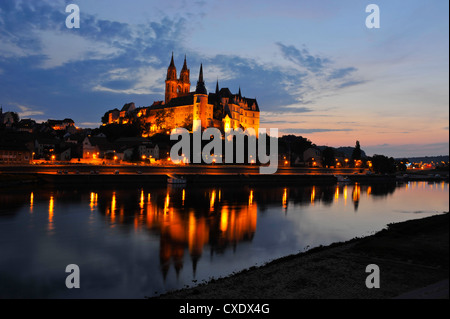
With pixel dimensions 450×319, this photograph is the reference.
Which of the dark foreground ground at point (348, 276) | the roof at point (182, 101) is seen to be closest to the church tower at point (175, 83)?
the roof at point (182, 101)

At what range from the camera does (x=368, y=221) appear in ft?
101

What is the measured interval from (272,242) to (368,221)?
13569 millimetres

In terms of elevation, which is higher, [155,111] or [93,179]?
[155,111]

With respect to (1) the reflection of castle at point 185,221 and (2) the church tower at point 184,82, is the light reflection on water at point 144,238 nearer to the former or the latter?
(1) the reflection of castle at point 185,221

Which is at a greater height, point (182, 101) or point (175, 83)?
point (175, 83)

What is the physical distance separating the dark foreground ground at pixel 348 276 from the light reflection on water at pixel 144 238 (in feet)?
7.11

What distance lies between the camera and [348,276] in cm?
1198

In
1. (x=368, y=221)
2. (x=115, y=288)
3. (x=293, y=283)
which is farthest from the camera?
(x=368, y=221)

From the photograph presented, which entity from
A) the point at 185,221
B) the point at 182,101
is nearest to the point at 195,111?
the point at 182,101

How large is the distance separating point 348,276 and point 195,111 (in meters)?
119

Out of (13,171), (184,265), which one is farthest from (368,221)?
(13,171)

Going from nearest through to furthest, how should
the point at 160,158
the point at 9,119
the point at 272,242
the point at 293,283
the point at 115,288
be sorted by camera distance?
the point at 293,283, the point at 115,288, the point at 272,242, the point at 160,158, the point at 9,119

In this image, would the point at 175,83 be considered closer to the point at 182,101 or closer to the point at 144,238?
the point at 182,101

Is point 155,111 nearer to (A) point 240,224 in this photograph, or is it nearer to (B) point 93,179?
(B) point 93,179
